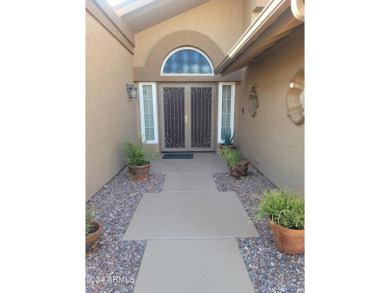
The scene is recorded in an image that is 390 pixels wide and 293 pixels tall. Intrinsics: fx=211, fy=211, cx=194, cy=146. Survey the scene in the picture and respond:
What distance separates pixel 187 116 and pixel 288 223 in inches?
210

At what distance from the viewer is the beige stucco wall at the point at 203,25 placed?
638 cm

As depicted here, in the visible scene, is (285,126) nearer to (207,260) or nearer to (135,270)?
(207,260)

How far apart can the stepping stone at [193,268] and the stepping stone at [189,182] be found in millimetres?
1667

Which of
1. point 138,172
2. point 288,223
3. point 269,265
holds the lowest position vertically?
point 269,265

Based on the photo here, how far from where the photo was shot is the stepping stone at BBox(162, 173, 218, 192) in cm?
410

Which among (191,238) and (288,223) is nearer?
(288,223)

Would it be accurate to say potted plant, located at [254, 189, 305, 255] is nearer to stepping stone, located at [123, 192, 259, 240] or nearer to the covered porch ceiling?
stepping stone, located at [123, 192, 259, 240]

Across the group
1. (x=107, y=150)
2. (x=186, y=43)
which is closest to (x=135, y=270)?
(x=107, y=150)

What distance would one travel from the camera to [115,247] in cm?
237

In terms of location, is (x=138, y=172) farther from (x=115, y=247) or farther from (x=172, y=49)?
(x=172, y=49)

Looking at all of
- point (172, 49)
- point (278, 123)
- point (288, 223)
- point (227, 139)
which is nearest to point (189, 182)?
point (278, 123)

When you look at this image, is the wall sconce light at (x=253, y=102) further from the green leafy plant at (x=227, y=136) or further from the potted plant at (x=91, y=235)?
the potted plant at (x=91, y=235)

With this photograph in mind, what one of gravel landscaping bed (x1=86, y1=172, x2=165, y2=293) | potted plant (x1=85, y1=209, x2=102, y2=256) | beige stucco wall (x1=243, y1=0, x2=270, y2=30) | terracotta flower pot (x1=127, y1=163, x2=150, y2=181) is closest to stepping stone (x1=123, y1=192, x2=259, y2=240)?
gravel landscaping bed (x1=86, y1=172, x2=165, y2=293)
